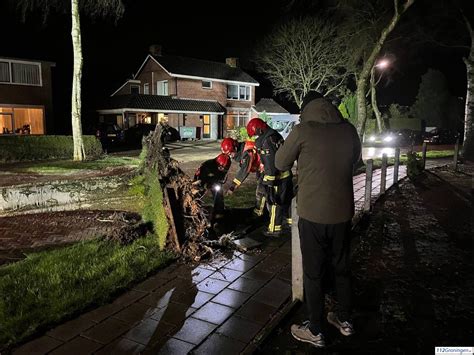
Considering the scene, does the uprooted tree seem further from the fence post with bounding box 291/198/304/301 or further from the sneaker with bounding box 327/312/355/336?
the sneaker with bounding box 327/312/355/336

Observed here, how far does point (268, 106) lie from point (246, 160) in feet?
125

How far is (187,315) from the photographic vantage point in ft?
12.3

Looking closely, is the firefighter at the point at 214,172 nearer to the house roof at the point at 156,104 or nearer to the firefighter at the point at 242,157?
the firefighter at the point at 242,157

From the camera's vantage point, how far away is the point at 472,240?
20.3 ft

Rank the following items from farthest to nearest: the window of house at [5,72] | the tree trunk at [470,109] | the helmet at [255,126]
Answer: the window of house at [5,72]
the tree trunk at [470,109]
the helmet at [255,126]

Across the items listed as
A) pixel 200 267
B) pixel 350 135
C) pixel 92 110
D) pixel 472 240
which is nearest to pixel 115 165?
pixel 200 267

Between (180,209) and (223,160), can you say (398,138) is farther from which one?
(180,209)

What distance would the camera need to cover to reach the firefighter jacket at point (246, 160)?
243 inches

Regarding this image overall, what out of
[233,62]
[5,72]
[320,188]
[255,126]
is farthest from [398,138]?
[320,188]

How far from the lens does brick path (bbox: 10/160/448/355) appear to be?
3230 millimetres

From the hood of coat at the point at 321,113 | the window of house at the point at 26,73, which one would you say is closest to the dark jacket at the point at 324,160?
the hood of coat at the point at 321,113

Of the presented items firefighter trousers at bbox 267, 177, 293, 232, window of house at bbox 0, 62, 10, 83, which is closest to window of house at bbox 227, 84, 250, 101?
window of house at bbox 0, 62, 10, 83

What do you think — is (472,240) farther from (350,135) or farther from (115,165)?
(115,165)

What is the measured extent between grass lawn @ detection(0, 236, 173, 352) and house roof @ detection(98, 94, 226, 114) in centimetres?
2734
